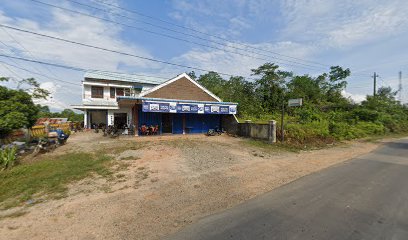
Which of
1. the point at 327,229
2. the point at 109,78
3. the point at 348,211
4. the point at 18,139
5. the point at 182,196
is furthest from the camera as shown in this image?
the point at 109,78

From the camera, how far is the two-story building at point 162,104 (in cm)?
1863

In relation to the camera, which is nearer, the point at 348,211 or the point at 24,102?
the point at 348,211

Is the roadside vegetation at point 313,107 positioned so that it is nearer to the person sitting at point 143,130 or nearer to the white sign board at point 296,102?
the white sign board at point 296,102

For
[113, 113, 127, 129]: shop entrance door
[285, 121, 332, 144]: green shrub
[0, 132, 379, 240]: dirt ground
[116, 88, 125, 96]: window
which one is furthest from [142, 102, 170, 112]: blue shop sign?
[116, 88, 125, 96]: window

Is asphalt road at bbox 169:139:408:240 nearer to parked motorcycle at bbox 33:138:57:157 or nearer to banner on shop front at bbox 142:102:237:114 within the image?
parked motorcycle at bbox 33:138:57:157

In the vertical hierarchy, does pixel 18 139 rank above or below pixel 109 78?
below

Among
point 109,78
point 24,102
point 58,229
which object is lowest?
point 58,229

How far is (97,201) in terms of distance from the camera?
5434 millimetres

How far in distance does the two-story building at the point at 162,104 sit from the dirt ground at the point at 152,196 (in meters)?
8.69

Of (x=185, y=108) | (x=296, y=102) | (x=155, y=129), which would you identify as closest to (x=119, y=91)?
(x=155, y=129)

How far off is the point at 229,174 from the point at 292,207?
123 inches

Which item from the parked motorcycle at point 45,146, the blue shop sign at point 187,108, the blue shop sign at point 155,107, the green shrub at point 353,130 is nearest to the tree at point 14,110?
the parked motorcycle at point 45,146

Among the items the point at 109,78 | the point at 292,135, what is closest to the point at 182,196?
the point at 292,135

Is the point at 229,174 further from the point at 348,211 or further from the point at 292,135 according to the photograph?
the point at 292,135
